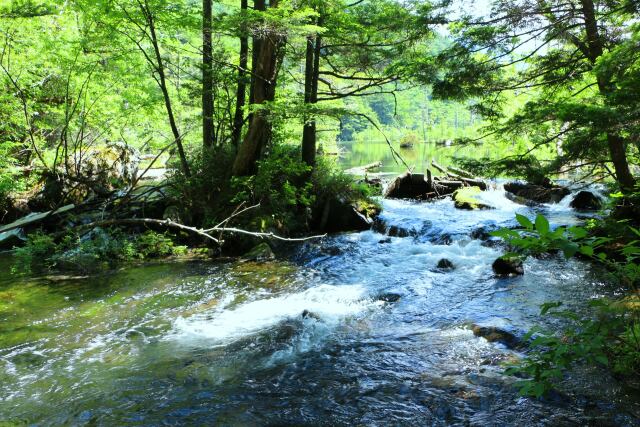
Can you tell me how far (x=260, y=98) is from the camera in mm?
11000

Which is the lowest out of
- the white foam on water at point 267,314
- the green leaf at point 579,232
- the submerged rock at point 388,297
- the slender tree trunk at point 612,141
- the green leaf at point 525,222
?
the white foam on water at point 267,314

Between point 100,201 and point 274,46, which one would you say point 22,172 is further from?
point 274,46

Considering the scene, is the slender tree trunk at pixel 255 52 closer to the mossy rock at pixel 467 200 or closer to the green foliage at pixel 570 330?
the mossy rock at pixel 467 200

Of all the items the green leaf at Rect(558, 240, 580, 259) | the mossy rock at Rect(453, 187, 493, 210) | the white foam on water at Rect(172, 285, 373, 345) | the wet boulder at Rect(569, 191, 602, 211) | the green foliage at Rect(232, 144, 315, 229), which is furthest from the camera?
the mossy rock at Rect(453, 187, 493, 210)

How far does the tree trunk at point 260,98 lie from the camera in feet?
34.8

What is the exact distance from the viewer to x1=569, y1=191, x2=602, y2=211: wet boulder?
13.6 metres

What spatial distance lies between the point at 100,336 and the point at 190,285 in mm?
2269

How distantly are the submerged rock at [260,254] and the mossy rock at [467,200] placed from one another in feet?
25.1

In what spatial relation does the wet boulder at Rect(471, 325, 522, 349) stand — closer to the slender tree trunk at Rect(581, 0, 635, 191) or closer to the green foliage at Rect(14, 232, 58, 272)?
the slender tree trunk at Rect(581, 0, 635, 191)

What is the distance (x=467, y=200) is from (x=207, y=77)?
9.48 metres

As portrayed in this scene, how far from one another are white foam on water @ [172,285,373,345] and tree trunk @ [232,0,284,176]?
193 inches

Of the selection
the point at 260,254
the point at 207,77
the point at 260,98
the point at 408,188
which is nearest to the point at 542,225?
the point at 260,254

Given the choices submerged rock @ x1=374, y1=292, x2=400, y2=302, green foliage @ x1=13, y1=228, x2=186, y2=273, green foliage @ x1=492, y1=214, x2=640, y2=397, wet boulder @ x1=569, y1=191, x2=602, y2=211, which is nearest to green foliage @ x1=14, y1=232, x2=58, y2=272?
green foliage @ x1=13, y1=228, x2=186, y2=273

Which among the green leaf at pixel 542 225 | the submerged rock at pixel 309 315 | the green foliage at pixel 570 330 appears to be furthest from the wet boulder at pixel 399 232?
the green leaf at pixel 542 225
